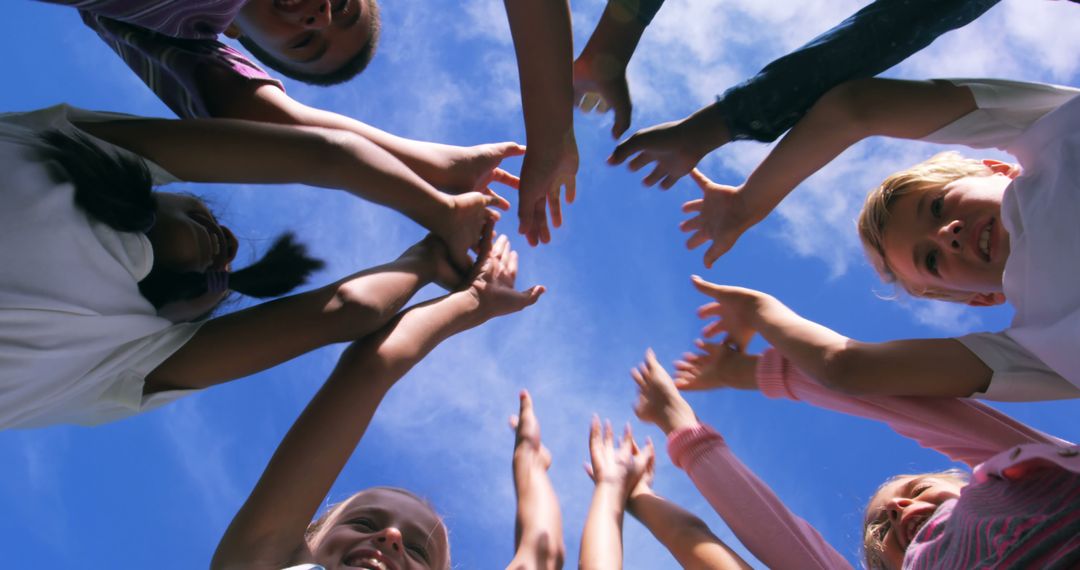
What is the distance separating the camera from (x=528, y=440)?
10.1 feet

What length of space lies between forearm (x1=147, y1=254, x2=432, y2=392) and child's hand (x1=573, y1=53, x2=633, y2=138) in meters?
1.12

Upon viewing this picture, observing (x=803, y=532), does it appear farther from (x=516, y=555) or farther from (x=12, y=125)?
(x=12, y=125)

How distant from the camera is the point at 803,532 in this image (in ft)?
8.48

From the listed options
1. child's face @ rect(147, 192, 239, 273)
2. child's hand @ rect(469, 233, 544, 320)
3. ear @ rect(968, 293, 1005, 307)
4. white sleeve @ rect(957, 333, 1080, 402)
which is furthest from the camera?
ear @ rect(968, 293, 1005, 307)

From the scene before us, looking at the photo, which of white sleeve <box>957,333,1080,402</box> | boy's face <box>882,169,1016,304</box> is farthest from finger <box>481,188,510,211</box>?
white sleeve <box>957,333,1080,402</box>

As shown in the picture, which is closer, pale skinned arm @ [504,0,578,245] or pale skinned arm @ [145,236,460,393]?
pale skinned arm @ [145,236,460,393]

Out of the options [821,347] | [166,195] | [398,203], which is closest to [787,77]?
[821,347]

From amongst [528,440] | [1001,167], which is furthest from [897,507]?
[528,440]

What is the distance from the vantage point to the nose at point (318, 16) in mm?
2318

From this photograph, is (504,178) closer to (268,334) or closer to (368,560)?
(268,334)

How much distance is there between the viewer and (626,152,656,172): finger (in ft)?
8.43

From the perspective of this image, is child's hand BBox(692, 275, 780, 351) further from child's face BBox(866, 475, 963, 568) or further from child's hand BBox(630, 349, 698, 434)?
child's face BBox(866, 475, 963, 568)

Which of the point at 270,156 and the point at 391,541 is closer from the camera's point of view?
the point at 270,156

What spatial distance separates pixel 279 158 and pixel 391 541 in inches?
53.9
